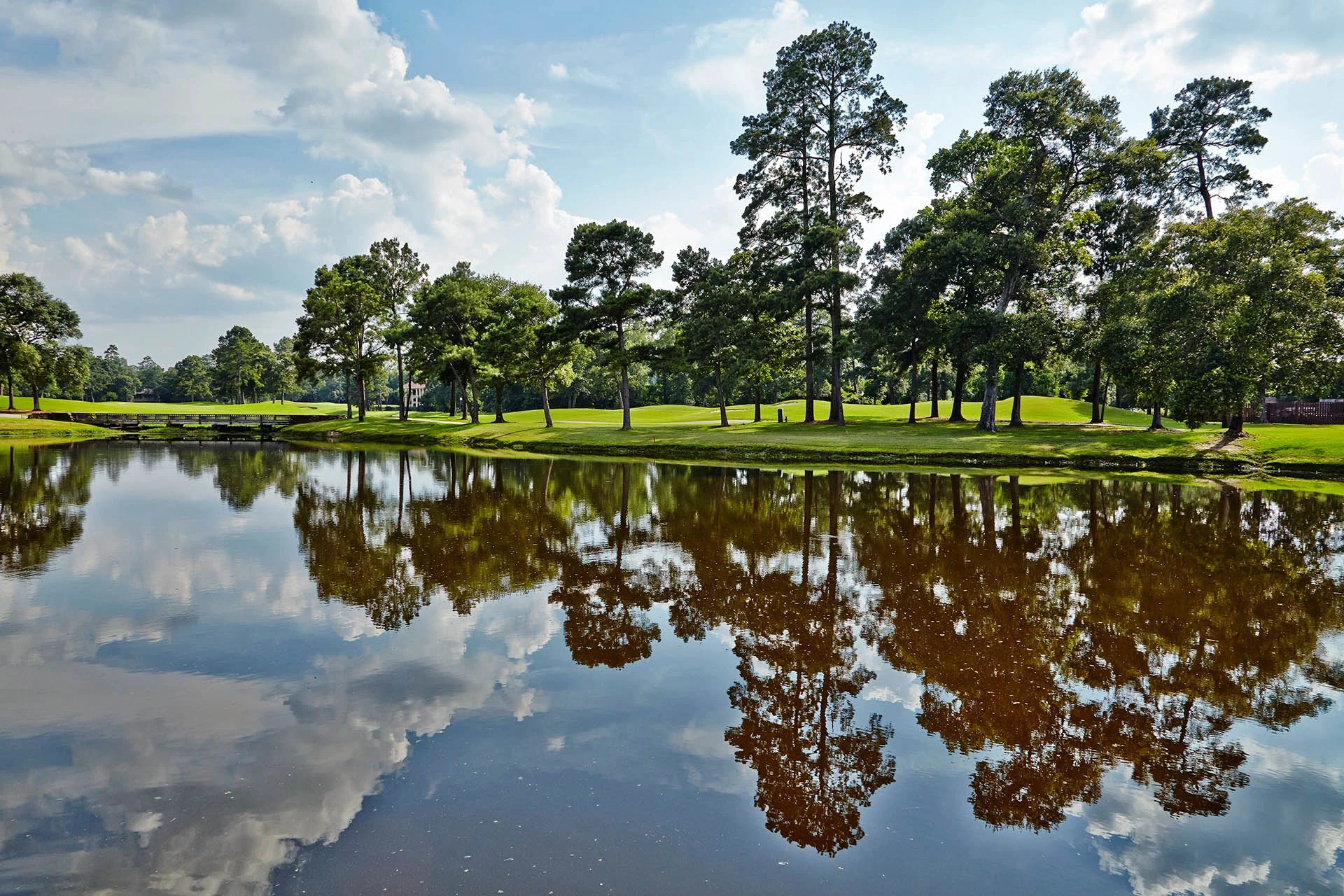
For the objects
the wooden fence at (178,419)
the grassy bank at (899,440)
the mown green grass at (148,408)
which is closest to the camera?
the grassy bank at (899,440)

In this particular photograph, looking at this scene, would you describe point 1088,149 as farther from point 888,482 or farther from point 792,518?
point 792,518

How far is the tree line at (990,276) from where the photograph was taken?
26.6m

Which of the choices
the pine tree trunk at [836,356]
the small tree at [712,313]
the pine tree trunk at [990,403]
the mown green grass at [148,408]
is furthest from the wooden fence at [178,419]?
the pine tree trunk at [990,403]

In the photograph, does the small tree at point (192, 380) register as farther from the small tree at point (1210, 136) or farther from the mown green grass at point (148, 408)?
the small tree at point (1210, 136)

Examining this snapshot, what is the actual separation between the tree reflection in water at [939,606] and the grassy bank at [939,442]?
8.67 meters

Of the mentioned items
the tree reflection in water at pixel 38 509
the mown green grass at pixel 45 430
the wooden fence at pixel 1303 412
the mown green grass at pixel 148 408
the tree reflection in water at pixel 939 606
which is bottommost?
the tree reflection in water at pixel 939 606

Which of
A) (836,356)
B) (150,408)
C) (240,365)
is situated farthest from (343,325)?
(240,365)

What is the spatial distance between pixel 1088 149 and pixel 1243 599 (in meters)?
34.0

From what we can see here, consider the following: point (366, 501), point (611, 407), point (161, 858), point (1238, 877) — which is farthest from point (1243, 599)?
point (611, 407)

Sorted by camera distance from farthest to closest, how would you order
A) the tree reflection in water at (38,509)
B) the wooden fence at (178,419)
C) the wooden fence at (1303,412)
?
the wooden fence at (178,419), the wooden fence at (1303,412), the tree reflection in water at (38,509)

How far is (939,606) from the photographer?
28.0ft

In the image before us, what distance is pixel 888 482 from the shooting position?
21.8 metres

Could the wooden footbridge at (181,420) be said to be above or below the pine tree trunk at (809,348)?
below

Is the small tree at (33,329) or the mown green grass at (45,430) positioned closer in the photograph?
the mown green grass at (45,430)
